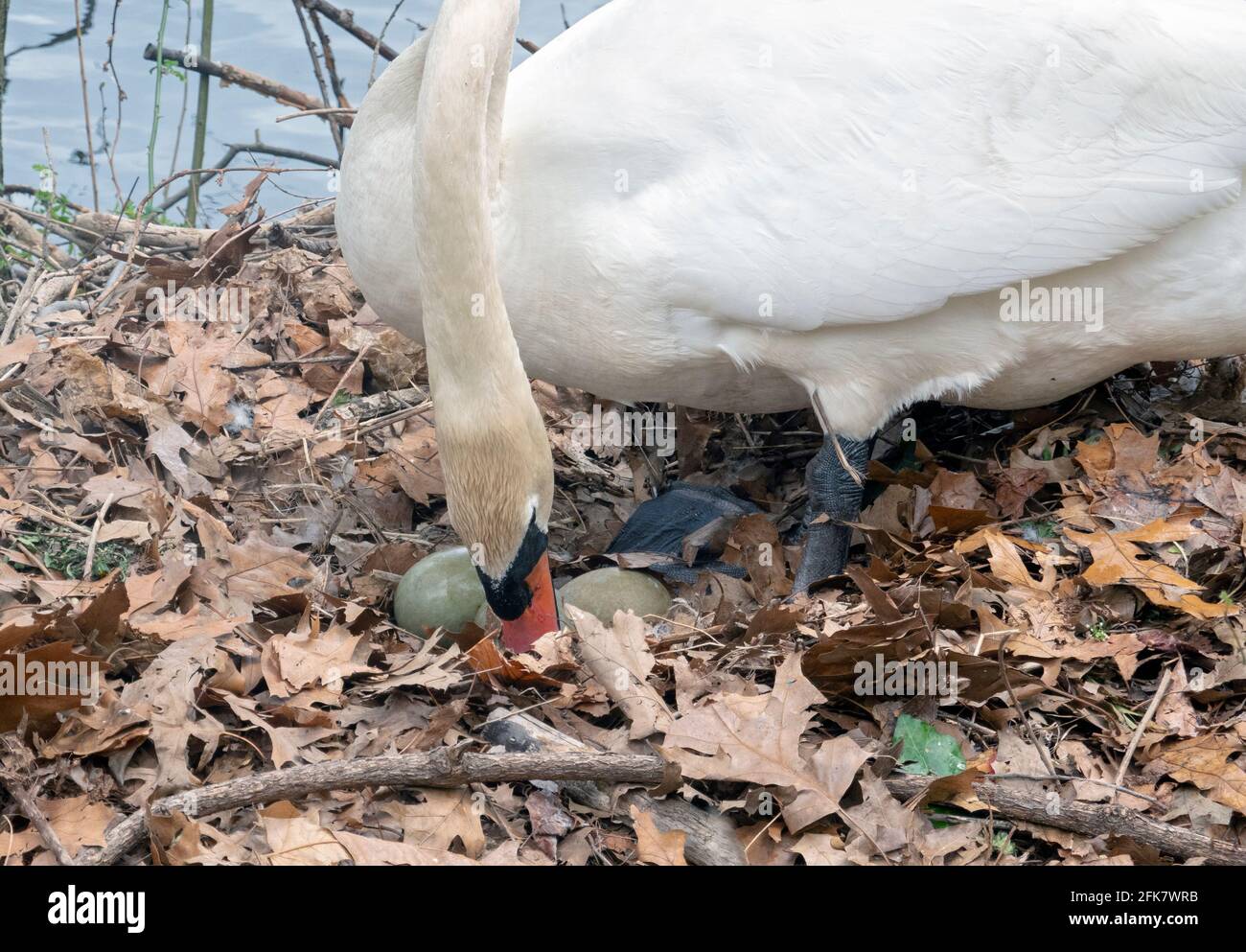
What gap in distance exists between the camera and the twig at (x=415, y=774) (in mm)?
3205

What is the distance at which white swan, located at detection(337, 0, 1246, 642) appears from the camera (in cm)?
414

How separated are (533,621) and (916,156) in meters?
1.86

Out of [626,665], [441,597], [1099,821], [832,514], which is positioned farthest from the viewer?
[832,514]

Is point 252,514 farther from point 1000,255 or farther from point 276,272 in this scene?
point 1000,255

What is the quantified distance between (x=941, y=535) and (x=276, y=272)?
12.1 feet

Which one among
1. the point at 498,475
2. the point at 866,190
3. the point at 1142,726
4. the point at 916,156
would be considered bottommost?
the point at 1142,726

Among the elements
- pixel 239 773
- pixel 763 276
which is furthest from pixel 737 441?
pixel 239 773

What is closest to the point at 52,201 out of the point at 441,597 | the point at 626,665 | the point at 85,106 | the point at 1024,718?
the point at 85,106

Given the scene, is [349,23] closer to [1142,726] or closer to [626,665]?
[626,665]

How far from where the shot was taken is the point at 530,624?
4188mm

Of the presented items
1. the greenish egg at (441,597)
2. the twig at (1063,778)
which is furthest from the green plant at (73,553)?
the twig at (1063,778)

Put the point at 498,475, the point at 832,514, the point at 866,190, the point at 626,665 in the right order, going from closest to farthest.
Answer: the point at 626,665 < the point at 498,475 < the point at 866,190 < the point at 832,514

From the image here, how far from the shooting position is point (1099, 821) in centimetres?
322

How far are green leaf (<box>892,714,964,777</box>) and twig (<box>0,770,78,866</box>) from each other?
2.07 metres
